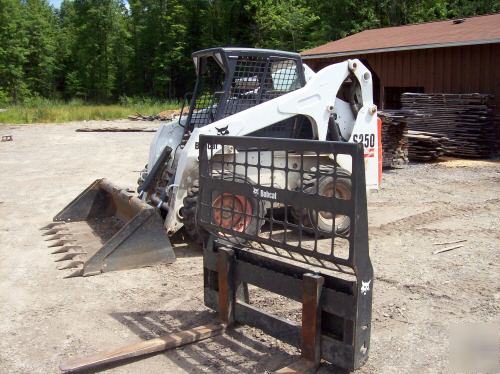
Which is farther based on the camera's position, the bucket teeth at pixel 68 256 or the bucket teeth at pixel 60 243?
the bucket teeth at pixel 60 243

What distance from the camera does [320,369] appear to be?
4008 millimetres

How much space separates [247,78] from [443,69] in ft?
40.0

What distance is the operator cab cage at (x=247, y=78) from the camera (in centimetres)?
733

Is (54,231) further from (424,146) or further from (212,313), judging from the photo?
(424,146)

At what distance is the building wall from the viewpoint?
54.2ft

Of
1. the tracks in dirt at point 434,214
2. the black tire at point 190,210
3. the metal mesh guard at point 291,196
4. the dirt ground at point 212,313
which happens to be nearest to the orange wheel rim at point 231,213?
the metal mesh guard at point 291,196

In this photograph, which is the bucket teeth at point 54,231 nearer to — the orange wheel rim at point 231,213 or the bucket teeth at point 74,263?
the bucket teeth at point 74,263

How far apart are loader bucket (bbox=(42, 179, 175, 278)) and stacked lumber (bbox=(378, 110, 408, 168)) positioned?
7658 millimetres

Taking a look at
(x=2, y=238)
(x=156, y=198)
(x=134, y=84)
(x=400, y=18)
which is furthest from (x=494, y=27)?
(x=134, y=84)

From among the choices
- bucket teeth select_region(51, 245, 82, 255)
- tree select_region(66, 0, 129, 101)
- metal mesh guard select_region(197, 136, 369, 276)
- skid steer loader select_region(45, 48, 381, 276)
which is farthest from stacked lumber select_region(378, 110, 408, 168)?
tree select_region(66, 0, 129, 101)

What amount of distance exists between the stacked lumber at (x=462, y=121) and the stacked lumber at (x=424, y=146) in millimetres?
630

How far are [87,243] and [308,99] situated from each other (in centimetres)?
327

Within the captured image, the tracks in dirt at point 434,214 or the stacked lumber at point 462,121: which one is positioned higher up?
the stacked lumber at point 462,121

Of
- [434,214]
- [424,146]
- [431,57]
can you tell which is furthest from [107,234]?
[431,57]
